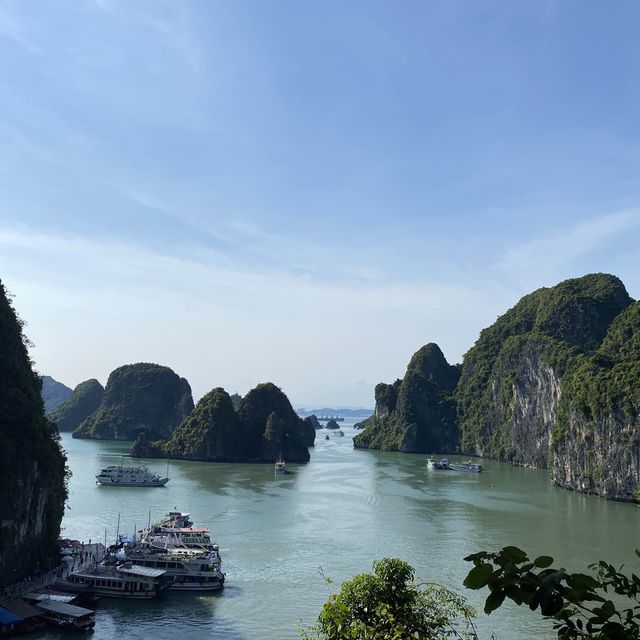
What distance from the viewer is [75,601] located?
1276 inches

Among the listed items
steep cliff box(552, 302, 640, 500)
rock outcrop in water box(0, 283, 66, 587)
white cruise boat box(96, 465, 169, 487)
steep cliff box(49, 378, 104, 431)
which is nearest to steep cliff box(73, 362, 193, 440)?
steep cliff box(49, 378, 104, 431)

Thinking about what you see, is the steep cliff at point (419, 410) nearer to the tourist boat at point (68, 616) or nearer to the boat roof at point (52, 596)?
the boat roof at point (52, 596)

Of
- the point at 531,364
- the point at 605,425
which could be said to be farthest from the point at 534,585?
the point at 531,364

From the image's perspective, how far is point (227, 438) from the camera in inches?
4341

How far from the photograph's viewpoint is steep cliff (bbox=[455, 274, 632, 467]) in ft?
359

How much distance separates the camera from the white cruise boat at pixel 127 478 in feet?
249

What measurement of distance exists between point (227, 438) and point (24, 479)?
75.4 m

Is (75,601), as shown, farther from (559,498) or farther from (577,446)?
(577,446)

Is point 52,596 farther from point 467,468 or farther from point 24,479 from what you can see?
point 467,468

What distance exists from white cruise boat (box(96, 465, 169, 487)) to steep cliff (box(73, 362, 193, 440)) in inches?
3150

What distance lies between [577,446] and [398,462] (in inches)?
1606

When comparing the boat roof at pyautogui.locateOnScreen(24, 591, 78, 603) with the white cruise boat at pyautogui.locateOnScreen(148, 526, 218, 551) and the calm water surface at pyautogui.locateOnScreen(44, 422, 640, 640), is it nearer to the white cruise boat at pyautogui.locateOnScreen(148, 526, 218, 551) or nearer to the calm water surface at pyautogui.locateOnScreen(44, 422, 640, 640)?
the calm water surface at pyautogui.locateOnScreen(44, 422, 640, 640)

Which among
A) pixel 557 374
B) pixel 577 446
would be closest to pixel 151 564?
pixel 577 446

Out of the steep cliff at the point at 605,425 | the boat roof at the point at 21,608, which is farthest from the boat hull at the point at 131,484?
the steep cliff at the point at 605,425
